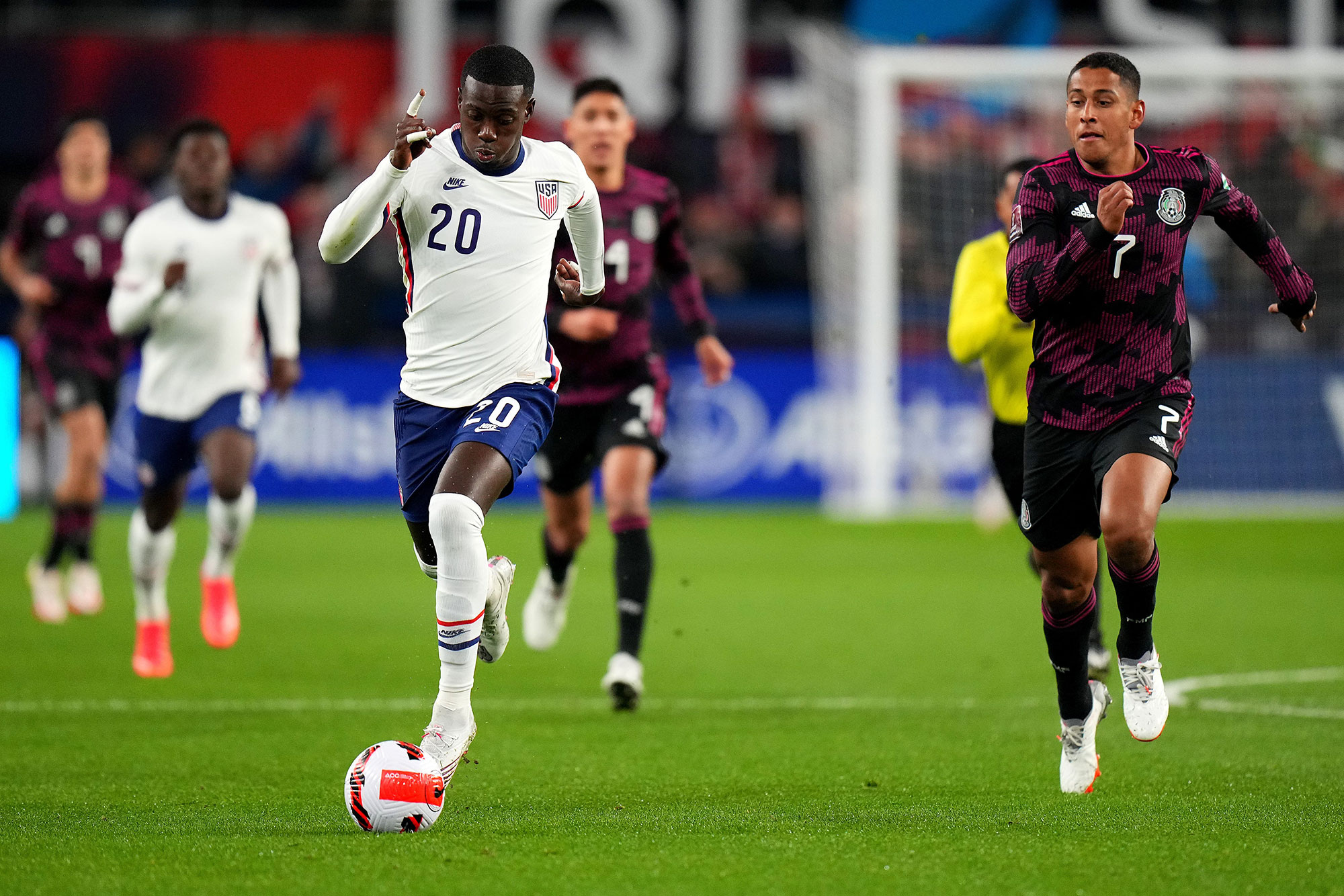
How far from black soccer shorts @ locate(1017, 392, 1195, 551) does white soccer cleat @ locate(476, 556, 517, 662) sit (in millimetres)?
1655

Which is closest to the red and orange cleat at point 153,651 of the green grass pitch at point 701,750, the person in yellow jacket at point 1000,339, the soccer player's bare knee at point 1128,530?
the green grass pitch at point 701,750

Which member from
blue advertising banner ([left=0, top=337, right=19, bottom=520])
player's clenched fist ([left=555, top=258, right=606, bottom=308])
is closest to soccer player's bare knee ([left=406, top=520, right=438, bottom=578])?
player's clenched fist ([left=555, top=258, right=606, bottom=308])

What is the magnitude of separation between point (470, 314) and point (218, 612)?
13.5 ft

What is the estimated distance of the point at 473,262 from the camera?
573 centimetres

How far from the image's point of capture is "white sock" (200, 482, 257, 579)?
9.05 metres

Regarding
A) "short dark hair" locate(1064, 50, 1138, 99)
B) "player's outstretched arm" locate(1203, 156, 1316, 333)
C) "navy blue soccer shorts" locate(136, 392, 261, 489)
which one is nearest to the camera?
"short dark hair" locate(1064, 50, 1138, 99)

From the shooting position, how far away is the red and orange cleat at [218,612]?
365 inches

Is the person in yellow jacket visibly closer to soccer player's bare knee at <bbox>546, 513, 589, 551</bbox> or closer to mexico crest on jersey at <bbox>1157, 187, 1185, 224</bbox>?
mexico crest on jersey at <bbox>1157, 187, 1185, 224</bbox>

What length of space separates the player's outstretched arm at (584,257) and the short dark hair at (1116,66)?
1.58 meters

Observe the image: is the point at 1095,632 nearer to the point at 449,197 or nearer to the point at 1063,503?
the point at 1063,503

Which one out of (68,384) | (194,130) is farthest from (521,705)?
(68,384)

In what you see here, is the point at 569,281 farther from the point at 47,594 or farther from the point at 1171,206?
the point at 47,594

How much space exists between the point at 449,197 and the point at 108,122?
1692 centimetres

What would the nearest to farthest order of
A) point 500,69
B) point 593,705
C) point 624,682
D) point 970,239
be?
point 500,69 < point 624,682 < point 593,705 < point 970,239
